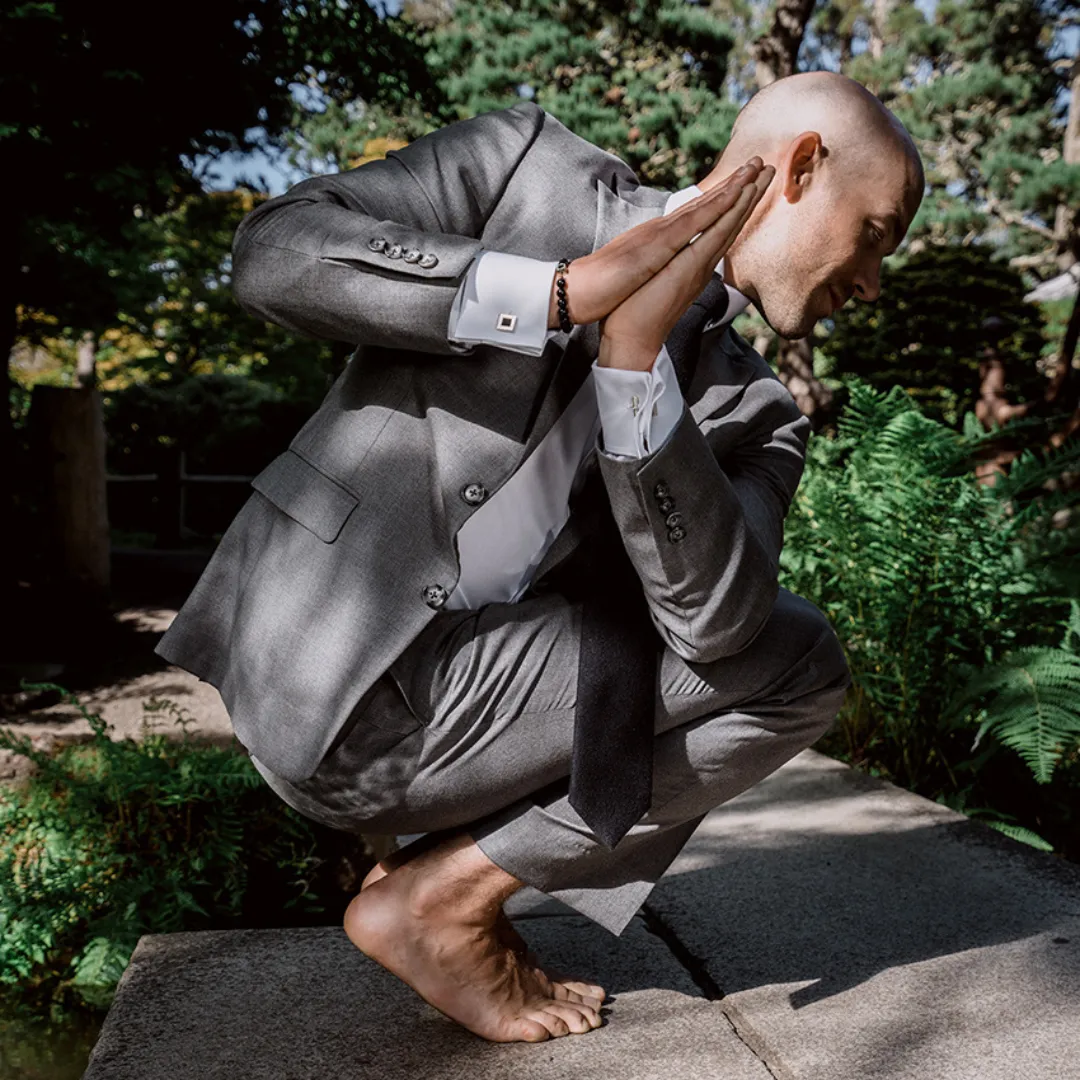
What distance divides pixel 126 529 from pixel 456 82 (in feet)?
21.6

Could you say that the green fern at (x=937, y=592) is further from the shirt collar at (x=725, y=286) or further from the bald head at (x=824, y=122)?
the bald head at (x=824, y=122)

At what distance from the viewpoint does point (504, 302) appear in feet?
5.01

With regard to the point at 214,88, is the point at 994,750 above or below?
below

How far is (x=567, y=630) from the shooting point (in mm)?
1812

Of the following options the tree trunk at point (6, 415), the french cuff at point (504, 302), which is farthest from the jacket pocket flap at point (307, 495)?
the tree trunk at point (6, 415)

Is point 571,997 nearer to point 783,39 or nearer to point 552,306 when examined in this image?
point 552,306

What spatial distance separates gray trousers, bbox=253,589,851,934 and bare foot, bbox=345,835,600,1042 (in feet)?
0.17

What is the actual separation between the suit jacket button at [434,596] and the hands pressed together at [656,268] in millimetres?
413

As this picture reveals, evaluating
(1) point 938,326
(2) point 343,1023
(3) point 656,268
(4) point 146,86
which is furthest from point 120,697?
(1) point 938,326

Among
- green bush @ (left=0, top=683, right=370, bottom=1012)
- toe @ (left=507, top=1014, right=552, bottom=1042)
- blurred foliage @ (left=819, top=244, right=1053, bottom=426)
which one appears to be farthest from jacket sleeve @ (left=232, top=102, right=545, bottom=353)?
blurred foliage @ (left=819, top=244, right=1053, bottom=426)

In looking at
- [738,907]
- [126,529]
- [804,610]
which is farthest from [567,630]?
[126,529]

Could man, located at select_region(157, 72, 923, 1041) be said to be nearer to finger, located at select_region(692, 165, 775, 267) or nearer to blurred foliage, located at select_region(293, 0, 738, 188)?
finger, located at select_region(692, 165, 775, 267)

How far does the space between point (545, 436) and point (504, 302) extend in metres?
0.28

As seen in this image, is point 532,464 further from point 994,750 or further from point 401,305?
point 994,750
